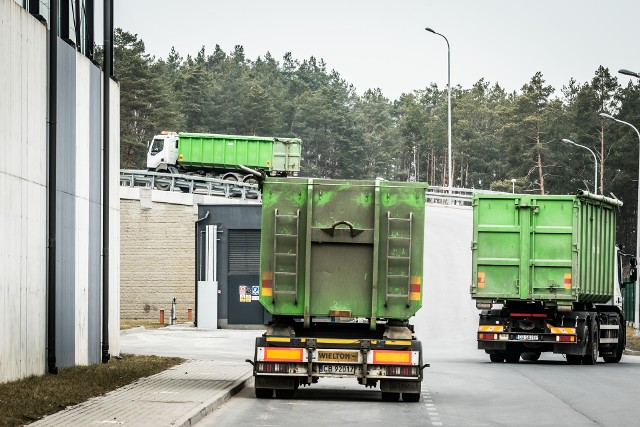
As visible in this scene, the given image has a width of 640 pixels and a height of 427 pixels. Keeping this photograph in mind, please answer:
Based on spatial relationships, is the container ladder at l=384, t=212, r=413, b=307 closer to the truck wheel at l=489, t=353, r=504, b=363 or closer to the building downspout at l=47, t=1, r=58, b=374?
the building downspout at l=47, t=1, r=58, b=374

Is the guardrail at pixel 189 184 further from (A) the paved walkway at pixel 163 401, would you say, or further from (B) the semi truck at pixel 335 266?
(B) the semi truck at pixel 335 266

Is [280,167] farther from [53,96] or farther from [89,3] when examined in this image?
[53,96]

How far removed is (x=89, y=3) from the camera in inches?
1097

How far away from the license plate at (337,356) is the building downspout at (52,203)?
4.49 meters

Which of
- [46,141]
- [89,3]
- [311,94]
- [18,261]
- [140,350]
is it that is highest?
[311,94]

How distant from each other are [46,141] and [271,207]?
399 centimetres

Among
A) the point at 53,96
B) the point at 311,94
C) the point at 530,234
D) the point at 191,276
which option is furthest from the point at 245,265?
the point at 311,94

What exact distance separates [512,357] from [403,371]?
518 inches

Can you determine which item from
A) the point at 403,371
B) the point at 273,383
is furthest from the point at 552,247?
the point at 273,383

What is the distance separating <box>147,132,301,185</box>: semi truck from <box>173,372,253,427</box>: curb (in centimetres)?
4736

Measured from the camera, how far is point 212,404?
18.9 m

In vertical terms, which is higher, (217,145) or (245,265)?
(217,145)

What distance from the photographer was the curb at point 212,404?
53.6ft

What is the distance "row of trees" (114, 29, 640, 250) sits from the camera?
124250 millimetres
